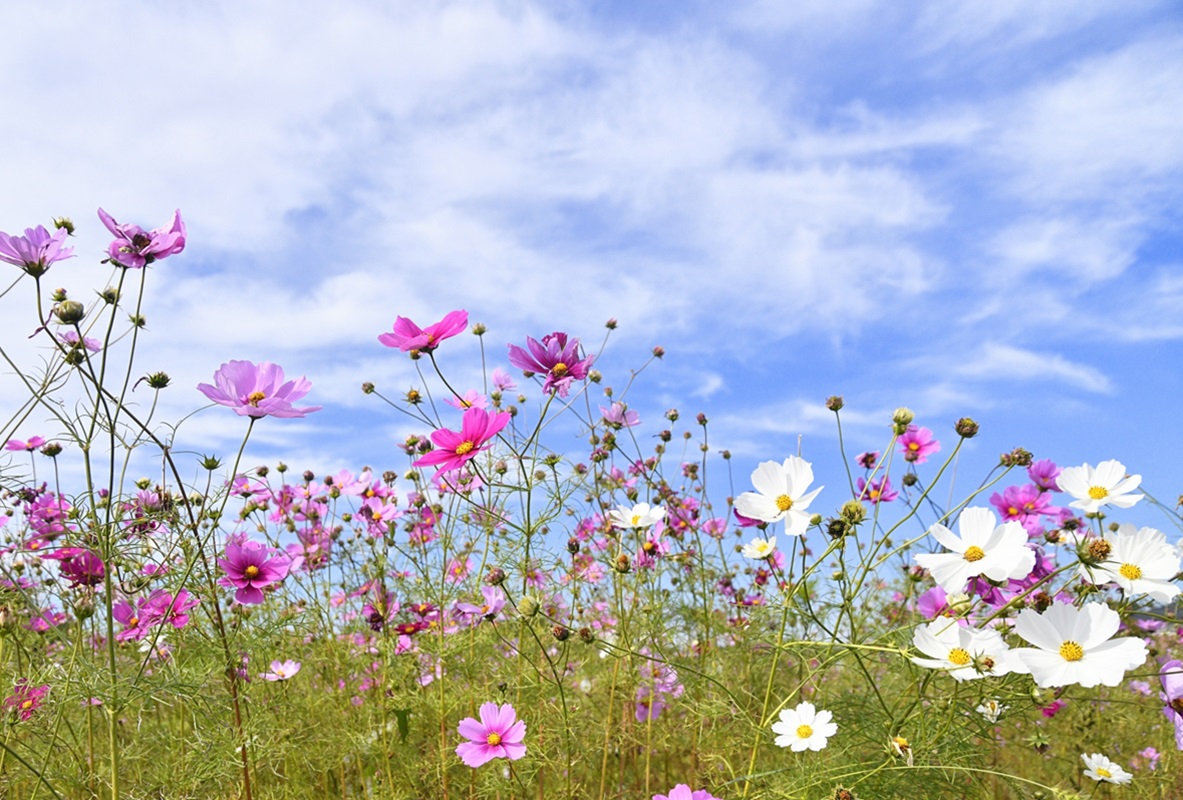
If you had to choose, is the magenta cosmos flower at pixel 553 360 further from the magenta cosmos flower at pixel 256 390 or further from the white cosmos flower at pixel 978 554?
the white cosmos flower at pixel 978 554

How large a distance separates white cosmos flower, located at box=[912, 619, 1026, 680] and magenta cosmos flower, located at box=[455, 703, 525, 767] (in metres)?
0.72

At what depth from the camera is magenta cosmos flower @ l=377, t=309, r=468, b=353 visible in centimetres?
149

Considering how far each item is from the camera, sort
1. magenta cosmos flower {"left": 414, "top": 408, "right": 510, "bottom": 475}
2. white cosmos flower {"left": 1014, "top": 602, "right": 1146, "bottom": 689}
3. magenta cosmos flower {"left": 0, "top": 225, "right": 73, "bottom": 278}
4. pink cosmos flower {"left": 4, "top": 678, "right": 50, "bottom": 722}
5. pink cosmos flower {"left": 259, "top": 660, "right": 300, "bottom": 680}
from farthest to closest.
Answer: pink cosmos flower {"left": 259, "top": 660, "right": 300, "bottom": 680} < pink cosmos flower {"left": 4, "top": 678, "right": 50, "bottom": 722} < magenta cosmos flower {"left": 414, "top": 408, "right": 510, "bottom": 475} < magenta cosmos flower {"left": 0, "top": 225, "right": 73, "bottom": 278} < white cosmos flower {"left": 1014, "top": 602, "right": 1146, "bottom": 689}

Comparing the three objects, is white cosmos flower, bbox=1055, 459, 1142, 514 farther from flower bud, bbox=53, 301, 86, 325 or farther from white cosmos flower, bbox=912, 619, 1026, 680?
flower bud, bbox=53, 301, 86, 325

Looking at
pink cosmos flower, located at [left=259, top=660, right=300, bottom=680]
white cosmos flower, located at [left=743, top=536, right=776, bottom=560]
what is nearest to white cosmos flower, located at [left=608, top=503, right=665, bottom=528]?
white cosmos flower, located at [left=743, top=536, right=776, bottom=560]

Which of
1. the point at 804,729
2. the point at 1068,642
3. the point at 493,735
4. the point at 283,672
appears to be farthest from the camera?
the point at 283,672

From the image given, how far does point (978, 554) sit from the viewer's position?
1.17 meters

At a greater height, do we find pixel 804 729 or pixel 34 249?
pixel 34 249

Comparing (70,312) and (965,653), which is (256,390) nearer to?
(70,312)

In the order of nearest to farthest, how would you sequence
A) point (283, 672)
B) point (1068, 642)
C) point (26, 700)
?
point (1068, 642), point (26, 700), point (283, 672)

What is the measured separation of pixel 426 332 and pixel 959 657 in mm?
990

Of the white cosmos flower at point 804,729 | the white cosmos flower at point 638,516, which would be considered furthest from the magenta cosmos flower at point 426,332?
the white cosmos flower at point 804,729

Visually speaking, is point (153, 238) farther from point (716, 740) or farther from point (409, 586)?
point (716, 740)

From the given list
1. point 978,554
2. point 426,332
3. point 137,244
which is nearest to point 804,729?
point 978,554
